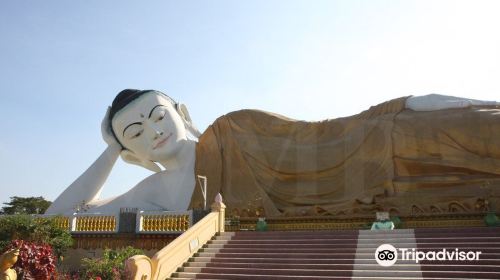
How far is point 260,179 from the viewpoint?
554 inches

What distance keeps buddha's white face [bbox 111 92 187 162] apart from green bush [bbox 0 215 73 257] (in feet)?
16.2

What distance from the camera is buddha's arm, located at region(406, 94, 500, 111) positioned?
1223cm

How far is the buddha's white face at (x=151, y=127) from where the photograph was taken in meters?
16.0

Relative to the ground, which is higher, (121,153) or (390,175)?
(121,153)

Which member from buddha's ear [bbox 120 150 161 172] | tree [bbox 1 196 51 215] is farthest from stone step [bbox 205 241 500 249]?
tree [bbox 1 196 51 215]

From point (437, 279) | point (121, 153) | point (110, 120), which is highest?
point (110, 120)

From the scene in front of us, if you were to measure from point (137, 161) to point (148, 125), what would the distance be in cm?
171

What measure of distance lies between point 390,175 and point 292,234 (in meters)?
3.90

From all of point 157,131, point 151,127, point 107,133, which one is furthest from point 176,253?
point 107,133

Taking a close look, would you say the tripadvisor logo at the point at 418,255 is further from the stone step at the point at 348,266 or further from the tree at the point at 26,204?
the tree at the point at 26,204

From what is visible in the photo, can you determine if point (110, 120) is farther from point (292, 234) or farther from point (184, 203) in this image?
point (292, 234)

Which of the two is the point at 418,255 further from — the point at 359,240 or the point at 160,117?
the point at 160,117

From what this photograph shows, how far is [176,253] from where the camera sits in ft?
28.2

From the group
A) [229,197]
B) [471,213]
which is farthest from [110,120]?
[471,213]
